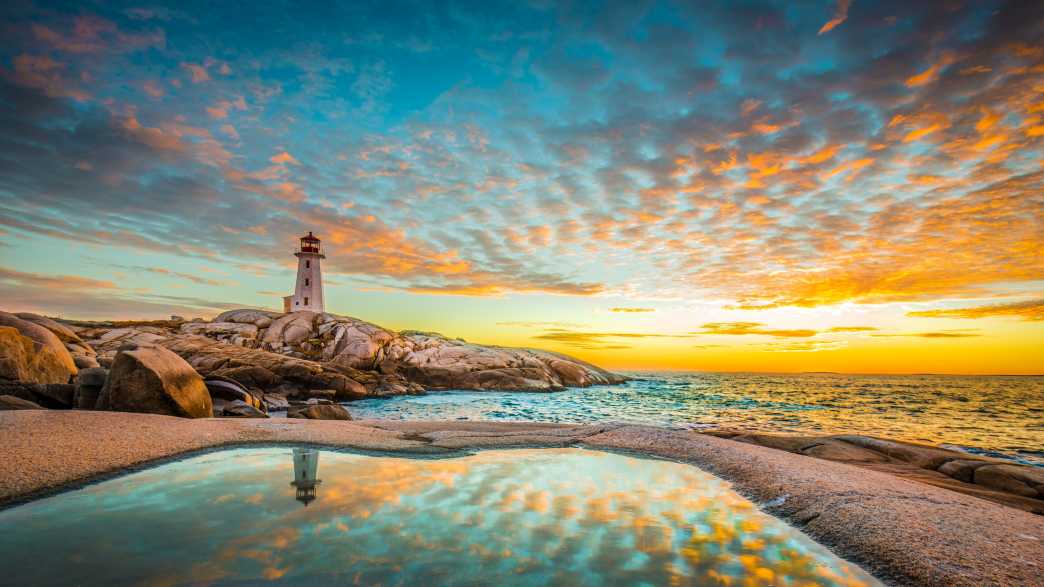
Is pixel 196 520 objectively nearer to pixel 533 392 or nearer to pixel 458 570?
pixel 458 570

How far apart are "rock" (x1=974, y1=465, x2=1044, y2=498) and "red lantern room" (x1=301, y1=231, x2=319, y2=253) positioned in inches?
2672

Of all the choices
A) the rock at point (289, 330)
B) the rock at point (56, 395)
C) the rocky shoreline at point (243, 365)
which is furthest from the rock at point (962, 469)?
the rock at point (289, 330)

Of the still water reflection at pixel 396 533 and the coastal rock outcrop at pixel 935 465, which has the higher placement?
the still water reflection at pixel 396 533

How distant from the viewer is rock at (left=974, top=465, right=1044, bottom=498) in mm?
8914

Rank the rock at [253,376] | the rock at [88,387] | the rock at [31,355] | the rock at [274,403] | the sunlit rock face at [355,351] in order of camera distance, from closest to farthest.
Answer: the rock at [88,387], the rock at [31,355], the rock at [274,403], the rock at [253,376], the sunlit rock face at [355,351]

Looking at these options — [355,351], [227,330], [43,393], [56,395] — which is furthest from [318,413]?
[227,330]

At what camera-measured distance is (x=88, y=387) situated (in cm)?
1345

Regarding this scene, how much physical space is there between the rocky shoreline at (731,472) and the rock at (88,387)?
12.2ft

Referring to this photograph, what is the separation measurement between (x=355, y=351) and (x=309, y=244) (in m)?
28.5

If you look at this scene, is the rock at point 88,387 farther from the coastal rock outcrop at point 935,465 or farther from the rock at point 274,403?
the coastal rock outcrop at point 935,465

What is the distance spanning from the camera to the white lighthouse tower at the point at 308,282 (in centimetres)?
6346

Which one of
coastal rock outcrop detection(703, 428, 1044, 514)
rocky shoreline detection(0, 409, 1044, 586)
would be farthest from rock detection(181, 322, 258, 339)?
coastal rock outcrop detection(703, 428, 1044, 514)

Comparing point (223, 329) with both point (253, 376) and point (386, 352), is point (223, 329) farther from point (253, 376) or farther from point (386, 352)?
point (253, 376)

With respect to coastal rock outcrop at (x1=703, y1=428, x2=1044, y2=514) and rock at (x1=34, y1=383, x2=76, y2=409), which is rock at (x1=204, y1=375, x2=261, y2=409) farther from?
coastal rock outcrop at (x1=703, y1=428, x2=1044, y2=514)
